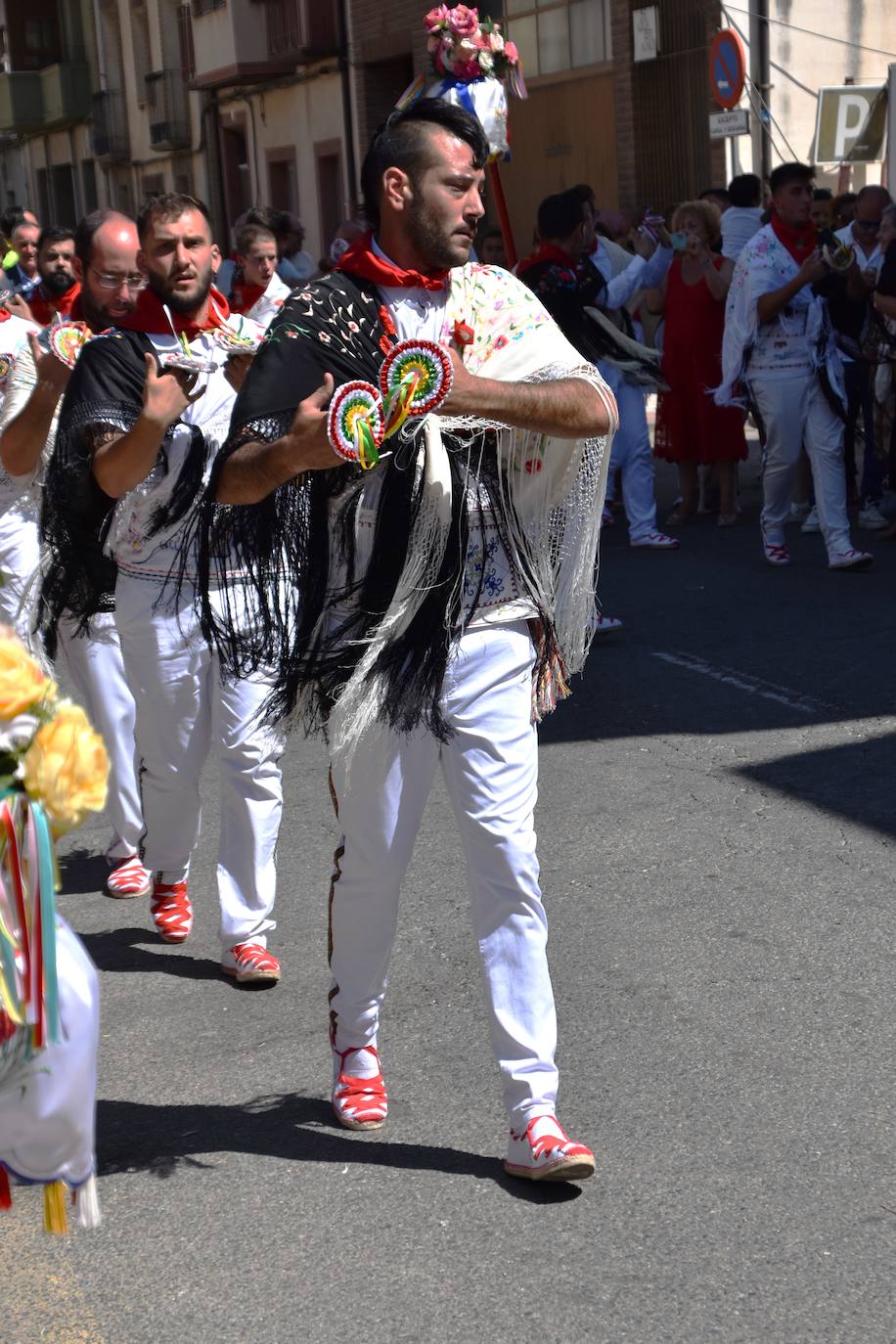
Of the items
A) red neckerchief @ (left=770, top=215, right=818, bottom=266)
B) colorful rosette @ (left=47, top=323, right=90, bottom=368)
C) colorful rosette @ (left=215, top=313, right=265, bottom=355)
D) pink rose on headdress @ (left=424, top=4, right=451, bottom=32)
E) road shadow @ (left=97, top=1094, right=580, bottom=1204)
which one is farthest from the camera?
red neckerchief @ (left=770, top=215, right=818, bottom=266)

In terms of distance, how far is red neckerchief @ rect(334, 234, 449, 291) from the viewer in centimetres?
350

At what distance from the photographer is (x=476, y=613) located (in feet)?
11.8

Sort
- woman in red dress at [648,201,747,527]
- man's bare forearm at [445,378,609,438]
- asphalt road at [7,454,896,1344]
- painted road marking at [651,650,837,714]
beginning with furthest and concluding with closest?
woman in red dress at [648,201,747,527], painted road marking at [651,650,837,714], man's bare forearm at [445,378,609,438], asphalt road at [7,454,896,1344]

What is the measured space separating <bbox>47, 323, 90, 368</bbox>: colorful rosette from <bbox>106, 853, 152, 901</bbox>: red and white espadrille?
168 centimetres

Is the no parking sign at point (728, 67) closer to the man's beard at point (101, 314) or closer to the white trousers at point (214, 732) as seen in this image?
the man's beard at point (101, 314)

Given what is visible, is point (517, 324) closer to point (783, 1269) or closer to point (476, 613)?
point (476, 613)

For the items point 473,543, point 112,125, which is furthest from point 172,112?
point 473,543

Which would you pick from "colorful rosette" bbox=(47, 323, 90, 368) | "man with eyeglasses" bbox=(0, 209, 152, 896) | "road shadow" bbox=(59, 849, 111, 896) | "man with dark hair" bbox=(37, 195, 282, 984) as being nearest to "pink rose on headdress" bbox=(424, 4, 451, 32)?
"man with eyeglasses" bbox=(0, 209, 152, 896)

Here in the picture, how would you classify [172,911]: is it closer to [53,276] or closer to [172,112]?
[53,276]

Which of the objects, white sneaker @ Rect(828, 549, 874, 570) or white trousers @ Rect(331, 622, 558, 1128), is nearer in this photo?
white trousers @ Rect(331, 622, 558, 1128)

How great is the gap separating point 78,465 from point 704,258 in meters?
7.80

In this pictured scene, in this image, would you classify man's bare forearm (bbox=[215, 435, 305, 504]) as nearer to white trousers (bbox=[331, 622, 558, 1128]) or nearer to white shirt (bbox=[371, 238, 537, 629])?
white shirt (bbox=[371, 238, 537, 629])

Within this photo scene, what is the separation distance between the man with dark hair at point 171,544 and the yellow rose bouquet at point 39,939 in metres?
1.89

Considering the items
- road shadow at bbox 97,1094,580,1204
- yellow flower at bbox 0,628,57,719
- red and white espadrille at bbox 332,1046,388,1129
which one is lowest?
road shadow at bbox 97,1094,580,1204
